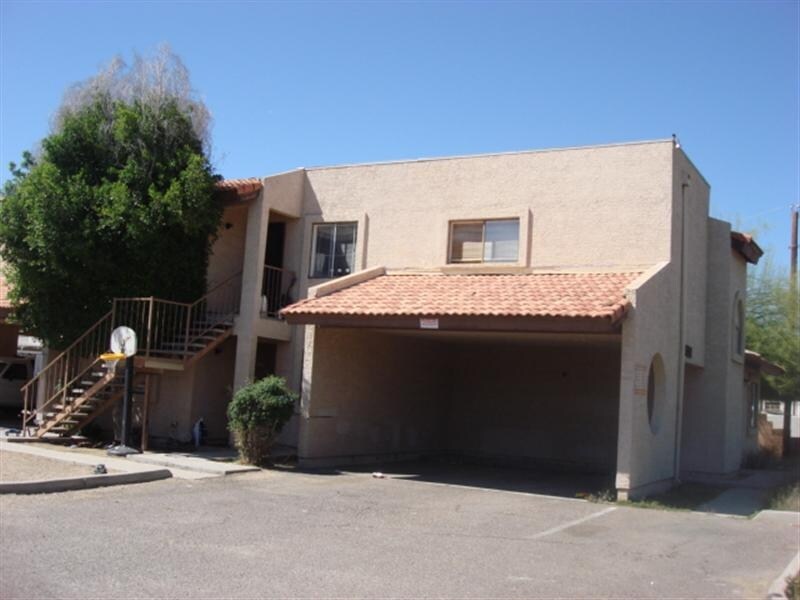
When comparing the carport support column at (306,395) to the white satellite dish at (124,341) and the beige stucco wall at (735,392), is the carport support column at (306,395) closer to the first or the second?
the white satellite dish at (124,341)

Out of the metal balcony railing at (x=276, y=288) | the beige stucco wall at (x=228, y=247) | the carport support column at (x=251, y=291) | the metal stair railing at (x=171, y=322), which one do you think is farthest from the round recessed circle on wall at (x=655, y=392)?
the beige stucco wall at (x=228, y=247)

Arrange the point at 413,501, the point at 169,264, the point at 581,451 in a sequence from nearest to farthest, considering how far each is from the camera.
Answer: the point at 413,501, the point at 169,264, the point at 581,451

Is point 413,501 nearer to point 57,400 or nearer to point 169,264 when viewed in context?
point 169,264

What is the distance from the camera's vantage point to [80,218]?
1756cm

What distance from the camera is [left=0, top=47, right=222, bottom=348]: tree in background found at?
57.3ft

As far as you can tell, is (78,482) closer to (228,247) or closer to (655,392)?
(228,247)

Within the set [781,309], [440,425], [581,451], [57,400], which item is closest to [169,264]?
[57,400]

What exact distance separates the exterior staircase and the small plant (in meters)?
2.38

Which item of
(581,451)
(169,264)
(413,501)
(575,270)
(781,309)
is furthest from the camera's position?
(781,309)

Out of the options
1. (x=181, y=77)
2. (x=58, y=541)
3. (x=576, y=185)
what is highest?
(x=181, y=77)

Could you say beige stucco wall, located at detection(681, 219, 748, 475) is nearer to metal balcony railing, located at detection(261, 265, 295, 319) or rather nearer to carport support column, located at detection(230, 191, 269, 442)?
metal balcony railing, located at detection(261, 265, 295, 319)

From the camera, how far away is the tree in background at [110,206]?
17.5 metres

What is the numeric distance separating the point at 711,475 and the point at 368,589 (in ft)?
43.9

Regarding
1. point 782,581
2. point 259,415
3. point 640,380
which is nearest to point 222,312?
point 259,415
